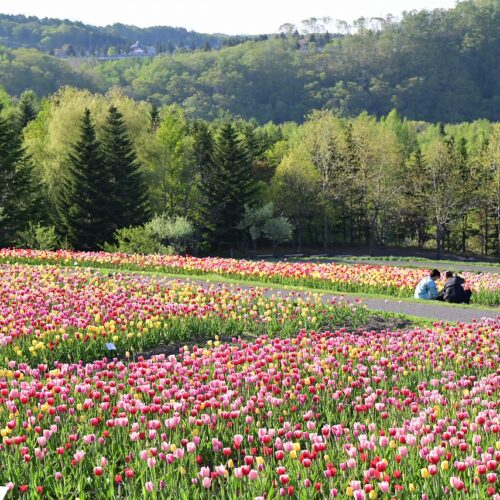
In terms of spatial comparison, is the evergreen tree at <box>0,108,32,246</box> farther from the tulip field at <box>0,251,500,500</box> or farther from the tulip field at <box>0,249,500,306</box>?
the tulip field at <box>0,251,500,500</box>

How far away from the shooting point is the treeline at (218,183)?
47344 mm

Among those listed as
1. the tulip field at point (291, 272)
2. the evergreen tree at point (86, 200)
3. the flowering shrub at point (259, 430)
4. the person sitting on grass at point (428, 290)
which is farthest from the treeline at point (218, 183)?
the flowering shrub at point (259, 430)

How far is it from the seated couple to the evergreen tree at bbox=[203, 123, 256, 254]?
126 ft

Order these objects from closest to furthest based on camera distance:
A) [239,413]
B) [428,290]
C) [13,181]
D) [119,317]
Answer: [239,413], [119,317], [428,290], [13,181]

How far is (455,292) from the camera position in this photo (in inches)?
776

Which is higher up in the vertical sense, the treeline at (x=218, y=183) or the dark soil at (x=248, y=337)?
the treeline at (x=218, y=183)

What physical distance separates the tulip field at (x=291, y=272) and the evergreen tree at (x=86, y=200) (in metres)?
18.1

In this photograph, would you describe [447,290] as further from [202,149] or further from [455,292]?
[202,149]

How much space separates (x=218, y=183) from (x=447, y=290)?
4034 cm

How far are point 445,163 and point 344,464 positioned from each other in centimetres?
6024

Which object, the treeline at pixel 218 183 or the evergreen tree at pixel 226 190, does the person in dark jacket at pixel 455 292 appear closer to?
the treeline at pixel 218 183

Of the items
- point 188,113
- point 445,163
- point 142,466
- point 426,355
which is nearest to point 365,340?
point 426,355

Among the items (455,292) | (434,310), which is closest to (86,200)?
(455,292)

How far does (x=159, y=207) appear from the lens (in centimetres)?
5934
